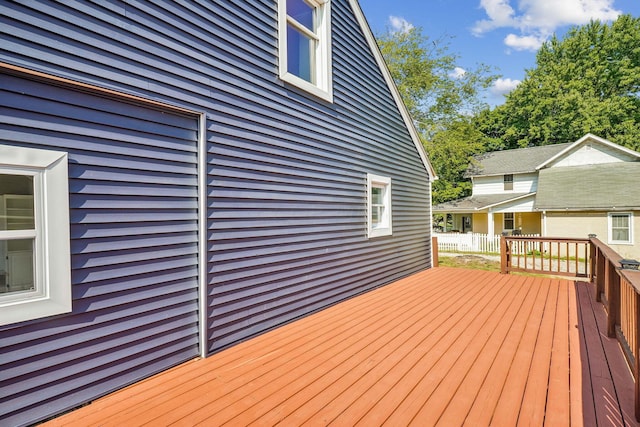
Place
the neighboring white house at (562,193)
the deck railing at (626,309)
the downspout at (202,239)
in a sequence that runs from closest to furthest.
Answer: the deck railing at (626,309)
the downspout at (202,239)
the neighboring white house at (562,193)

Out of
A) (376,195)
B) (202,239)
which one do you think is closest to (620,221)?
(376,195)

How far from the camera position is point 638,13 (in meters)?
27.2

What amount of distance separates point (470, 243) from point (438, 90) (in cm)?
966

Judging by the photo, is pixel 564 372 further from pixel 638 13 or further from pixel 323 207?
pixel 638 13

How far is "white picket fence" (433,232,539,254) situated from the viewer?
1473 cm

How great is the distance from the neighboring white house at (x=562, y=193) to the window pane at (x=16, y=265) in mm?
17437

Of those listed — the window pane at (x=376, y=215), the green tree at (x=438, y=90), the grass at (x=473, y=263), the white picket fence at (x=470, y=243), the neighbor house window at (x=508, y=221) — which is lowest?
the grass at (x=473, y=263)

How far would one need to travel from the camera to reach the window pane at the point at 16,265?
1.97 metres

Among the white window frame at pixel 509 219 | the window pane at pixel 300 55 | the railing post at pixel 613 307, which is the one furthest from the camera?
the white window frame at pixel 509 219

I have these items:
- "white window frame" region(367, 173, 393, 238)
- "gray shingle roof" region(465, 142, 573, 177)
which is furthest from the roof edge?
"white window frame" region(367, 173, 393, 238)

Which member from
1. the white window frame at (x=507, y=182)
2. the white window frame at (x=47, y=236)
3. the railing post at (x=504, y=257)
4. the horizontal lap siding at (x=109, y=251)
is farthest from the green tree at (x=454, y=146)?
the white window frame at (x=47, y=236)

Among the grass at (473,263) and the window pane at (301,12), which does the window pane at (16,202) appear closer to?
the window pane at (301,12)

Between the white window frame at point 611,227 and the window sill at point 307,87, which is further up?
the window sill at point 307,87

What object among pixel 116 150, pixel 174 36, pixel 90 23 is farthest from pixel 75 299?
pixel 174 36
